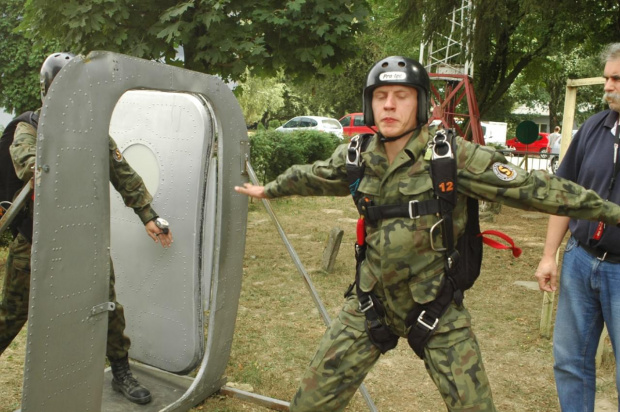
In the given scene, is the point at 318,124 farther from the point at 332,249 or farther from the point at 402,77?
the point at 402,77

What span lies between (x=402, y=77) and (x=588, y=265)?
1317 mm

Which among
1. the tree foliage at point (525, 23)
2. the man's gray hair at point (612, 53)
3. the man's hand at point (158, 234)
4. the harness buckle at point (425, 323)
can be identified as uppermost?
the tree foliage at point (525, 23)

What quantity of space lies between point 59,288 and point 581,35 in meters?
11.2

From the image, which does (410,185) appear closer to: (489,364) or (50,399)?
(50,399)

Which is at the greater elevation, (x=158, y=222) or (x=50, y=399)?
(x=158, y=222)

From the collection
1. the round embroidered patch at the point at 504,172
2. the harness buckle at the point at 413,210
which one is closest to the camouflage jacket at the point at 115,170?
the harness buckle at the point at 413,210

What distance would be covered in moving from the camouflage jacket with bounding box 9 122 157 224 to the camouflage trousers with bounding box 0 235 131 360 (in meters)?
0.44

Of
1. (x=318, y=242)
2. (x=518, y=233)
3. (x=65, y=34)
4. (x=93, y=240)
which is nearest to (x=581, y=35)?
(x=518, y=233)

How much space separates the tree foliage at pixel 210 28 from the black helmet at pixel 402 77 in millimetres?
3479

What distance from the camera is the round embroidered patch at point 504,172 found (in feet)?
8.57

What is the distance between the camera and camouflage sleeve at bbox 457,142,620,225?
A: 2557 millimetres

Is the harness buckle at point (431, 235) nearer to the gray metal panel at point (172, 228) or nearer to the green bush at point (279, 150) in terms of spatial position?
the gray metal panel at point (172, 228)

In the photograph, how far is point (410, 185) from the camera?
2697 mm

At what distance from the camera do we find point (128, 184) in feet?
12.1
